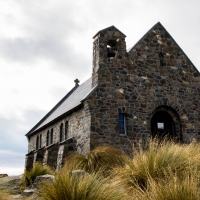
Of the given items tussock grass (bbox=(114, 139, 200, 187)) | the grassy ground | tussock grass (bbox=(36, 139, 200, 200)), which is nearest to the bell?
the grassy ground

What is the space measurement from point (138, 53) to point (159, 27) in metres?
2.79

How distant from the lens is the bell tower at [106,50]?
57.9 ft

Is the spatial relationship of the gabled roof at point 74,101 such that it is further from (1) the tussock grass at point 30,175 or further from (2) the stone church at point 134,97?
(1) the tussock grass at point 30,175

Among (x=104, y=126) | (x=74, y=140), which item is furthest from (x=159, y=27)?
(x=74, y=140)

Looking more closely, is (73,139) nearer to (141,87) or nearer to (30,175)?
(141,87)

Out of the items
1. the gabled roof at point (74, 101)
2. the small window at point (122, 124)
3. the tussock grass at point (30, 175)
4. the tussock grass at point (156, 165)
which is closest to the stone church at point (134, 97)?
the small window at point (122, 124)

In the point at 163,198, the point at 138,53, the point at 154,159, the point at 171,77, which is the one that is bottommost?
the point at 163,198

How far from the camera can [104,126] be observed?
1669 cm

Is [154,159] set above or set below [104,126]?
below

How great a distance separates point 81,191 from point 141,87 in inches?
498

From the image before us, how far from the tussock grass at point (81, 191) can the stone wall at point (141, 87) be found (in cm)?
981

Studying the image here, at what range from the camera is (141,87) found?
1812 cm

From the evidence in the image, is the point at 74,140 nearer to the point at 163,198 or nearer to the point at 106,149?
the point at 106,149

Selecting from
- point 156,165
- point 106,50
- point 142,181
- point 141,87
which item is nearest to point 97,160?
point 142,181
